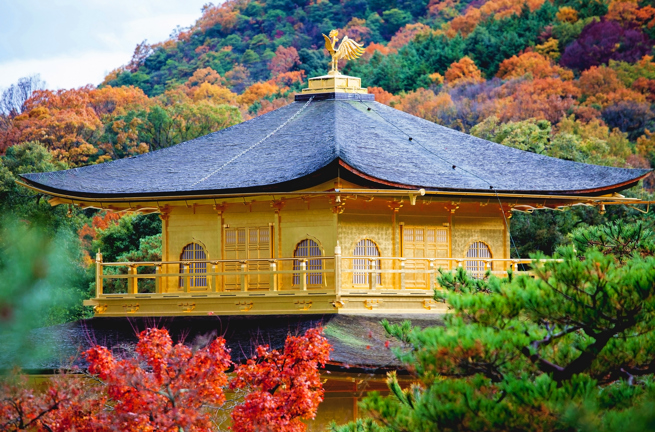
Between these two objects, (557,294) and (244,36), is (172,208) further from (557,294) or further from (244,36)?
(244,36)

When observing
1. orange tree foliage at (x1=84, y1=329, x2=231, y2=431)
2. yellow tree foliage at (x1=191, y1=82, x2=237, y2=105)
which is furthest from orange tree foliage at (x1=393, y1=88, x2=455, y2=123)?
orange tree foliage at (x1=84, y1=329, x2=231, y2=431)

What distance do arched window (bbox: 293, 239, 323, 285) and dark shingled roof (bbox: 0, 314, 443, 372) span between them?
1950 mm

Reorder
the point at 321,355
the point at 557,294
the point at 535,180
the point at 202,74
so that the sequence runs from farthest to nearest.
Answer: the point at 202,74 < the point at 535,180 < the point at 321,355 < the point at 557,294

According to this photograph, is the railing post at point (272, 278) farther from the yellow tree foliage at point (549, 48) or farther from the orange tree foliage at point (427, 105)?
the yellow tree foliage at point (549, 48)

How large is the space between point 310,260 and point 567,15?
2259 inches

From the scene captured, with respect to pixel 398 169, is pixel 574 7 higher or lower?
higher

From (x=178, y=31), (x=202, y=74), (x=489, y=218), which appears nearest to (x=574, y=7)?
(x=202, y=74)

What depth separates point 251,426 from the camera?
1702cm

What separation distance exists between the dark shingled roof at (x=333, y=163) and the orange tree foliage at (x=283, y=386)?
447 centimetres

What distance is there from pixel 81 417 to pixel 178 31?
8270cm

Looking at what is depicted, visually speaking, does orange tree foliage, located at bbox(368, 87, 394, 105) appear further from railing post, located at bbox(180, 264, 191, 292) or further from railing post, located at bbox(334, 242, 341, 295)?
→ railing post, located at bbox(334, 242, 341, 295)

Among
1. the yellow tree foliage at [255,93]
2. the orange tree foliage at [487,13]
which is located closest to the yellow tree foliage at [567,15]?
the orange tree foliage at [487,13]

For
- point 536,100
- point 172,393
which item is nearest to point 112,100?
point 536,100

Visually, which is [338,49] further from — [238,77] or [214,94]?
[238,77]
